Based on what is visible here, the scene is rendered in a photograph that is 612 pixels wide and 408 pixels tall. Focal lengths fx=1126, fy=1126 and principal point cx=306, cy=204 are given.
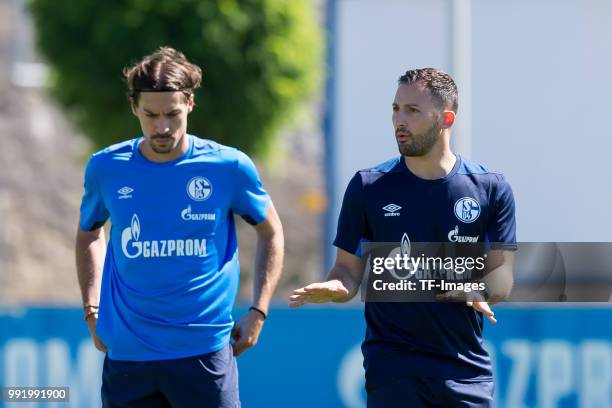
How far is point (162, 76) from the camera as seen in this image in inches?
186

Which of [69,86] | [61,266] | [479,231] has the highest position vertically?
[69,86]

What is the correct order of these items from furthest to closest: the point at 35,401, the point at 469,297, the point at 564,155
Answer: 1. the point at 564,155
2. the point at 35,401
3. the point at 469,297

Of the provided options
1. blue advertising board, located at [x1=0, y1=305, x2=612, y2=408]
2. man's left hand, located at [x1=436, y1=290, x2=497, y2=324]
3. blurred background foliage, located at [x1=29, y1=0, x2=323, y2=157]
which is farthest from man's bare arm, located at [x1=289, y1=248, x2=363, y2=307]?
blurred background foliage, located at [x1=29, y1=0, x2=323, y2=157]

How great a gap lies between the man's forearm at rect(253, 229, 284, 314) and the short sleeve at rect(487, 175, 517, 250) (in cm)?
95

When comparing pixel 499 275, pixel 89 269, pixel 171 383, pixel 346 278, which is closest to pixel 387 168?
pixel 346 278

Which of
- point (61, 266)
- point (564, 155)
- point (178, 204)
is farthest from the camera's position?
point (61, 266)

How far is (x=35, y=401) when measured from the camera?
7121 mm

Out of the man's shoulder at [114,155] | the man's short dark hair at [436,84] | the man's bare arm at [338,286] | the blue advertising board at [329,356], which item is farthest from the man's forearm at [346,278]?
the blue advertising board at [329,356]

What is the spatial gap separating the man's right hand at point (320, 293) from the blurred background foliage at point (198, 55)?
31.8 ft

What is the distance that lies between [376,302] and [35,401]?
3.34 meters

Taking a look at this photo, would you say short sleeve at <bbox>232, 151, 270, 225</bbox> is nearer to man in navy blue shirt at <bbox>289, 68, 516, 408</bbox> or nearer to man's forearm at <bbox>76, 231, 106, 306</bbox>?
man in navy blue shirt at <bbox>289, 68, 516, 408</bbox>

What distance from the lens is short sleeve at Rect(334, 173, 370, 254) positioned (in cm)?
457

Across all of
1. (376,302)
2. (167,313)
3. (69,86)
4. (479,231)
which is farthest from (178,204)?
(69,86)

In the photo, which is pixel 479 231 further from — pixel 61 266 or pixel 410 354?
pixel 61 266
